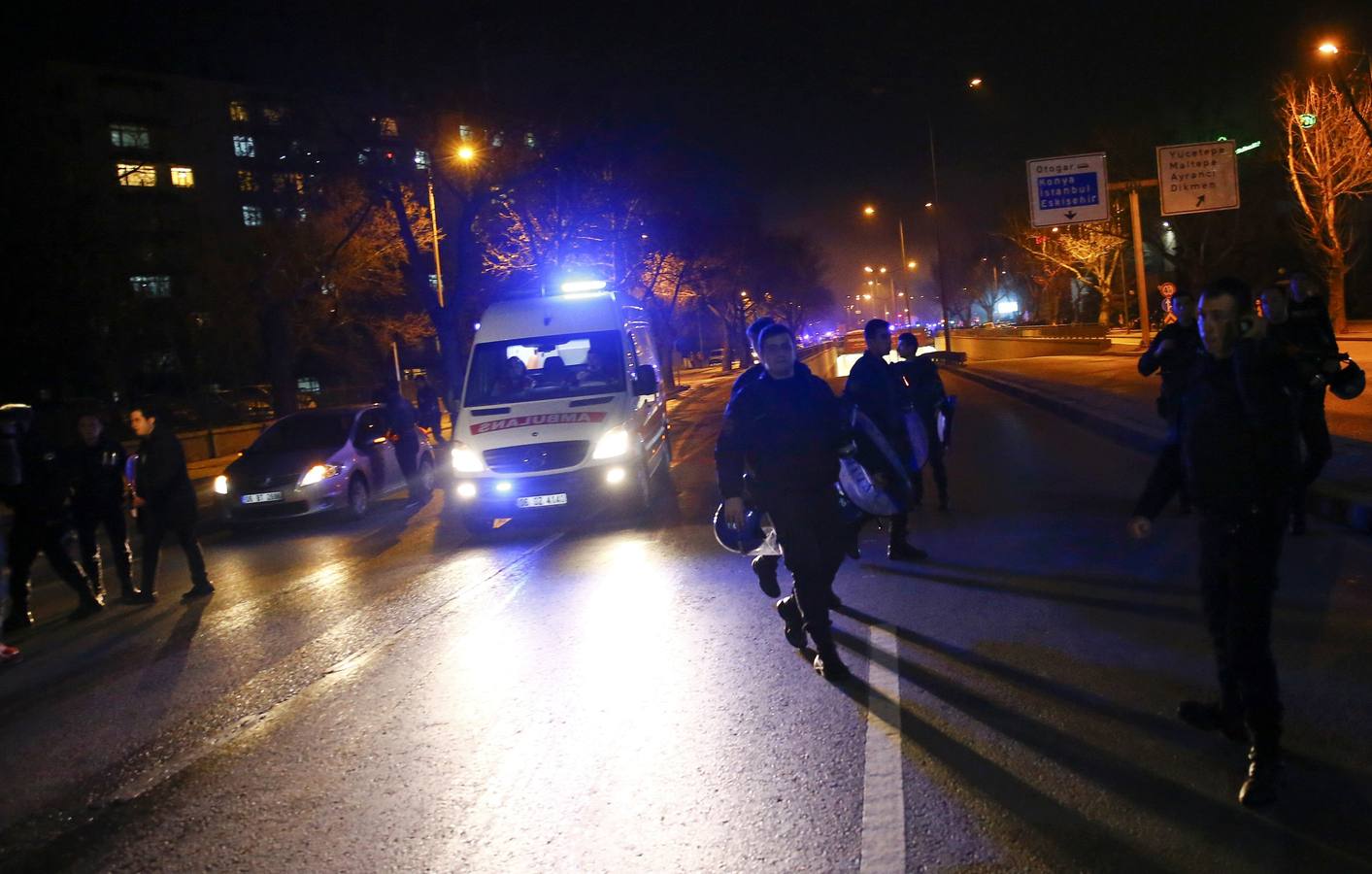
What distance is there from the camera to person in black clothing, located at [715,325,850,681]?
18.4ft

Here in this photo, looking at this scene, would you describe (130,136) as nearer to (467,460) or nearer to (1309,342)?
(467,460)

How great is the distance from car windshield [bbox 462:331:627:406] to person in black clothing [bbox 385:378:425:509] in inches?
108

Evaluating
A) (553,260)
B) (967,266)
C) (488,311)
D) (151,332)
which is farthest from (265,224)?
(967,266)

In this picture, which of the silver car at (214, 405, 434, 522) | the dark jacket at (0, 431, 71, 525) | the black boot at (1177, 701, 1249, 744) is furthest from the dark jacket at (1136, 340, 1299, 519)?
the silver car at (214, 405, 434, 522)

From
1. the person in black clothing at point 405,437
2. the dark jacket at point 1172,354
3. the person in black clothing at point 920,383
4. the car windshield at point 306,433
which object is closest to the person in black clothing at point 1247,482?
the dark jacket at point 1172,354

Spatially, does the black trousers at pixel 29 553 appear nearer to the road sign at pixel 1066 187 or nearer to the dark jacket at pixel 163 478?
the dark jacket at pixel 163 478

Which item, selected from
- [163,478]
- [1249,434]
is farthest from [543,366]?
[1249,434]

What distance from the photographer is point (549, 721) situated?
539cm

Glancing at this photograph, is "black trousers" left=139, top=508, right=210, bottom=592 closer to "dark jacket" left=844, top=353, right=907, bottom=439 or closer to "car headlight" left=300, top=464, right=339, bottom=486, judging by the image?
"car headlight" left=300, top=464, right=339, bottom=486

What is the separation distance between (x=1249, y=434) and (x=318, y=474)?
11838 mm

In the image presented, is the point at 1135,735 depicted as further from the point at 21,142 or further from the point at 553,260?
the point at 553,260

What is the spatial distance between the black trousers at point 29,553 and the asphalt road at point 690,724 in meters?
0.41

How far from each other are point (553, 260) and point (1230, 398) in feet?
112

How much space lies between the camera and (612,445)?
454 inches
